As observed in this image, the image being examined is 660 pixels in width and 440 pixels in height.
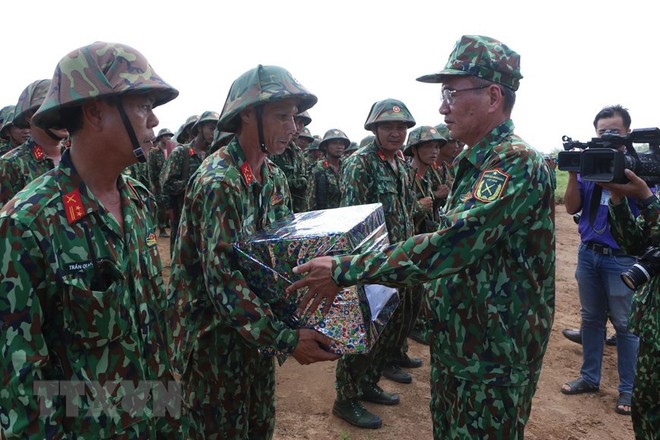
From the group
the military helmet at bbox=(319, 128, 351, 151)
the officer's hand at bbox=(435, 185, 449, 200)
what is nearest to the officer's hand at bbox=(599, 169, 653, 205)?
the officer's hand at bbox=(435, 185, 449, 200)

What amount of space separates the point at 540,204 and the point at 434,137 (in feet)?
12.3

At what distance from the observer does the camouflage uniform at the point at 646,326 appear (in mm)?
2768

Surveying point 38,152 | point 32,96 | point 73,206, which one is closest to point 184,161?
point 38,152

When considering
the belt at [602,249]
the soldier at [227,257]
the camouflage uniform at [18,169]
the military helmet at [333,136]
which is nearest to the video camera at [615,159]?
the soldier at [227,257]

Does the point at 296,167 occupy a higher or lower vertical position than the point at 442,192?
higher

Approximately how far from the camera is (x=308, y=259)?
1995mm

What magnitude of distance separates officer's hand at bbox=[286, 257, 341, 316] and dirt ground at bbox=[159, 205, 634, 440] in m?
2.33

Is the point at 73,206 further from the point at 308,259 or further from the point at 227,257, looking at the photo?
the point at 308,259

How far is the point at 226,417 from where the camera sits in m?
2.46

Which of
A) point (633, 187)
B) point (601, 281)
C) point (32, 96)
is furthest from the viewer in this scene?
point (601, 281)

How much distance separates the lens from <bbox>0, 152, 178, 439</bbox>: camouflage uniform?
4.64 ft

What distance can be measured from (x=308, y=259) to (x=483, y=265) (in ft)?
2.94

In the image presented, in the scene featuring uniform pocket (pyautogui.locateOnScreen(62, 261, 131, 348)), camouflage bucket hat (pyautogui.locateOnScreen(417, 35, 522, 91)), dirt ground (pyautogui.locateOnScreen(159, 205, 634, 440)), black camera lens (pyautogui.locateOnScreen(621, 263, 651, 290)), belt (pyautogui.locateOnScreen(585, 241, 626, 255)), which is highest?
camouflage bucket hat (pyautogui.locateOnScreen(417, 35, 522, 91))

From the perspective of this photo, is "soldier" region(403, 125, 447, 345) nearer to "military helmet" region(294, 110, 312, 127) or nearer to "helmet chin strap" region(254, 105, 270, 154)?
"military helmet" region(294, 110, 312, 127)
